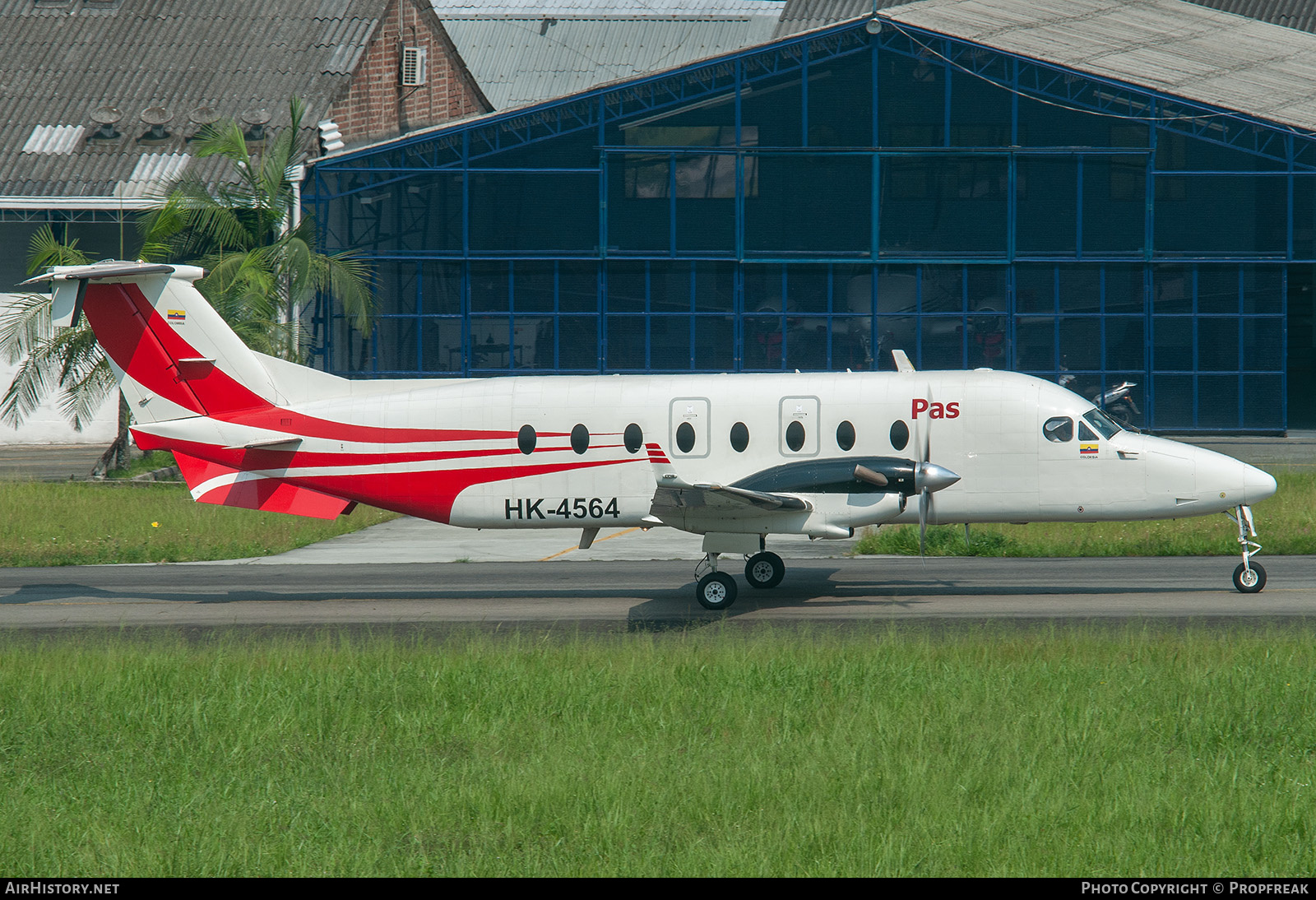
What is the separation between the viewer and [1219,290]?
128 feet

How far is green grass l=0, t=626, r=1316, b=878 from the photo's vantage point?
7.45 meters

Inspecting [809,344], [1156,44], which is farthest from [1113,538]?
[1156,44]

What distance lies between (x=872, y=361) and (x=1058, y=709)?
30.1 meters

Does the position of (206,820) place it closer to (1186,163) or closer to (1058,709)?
(1058,709)

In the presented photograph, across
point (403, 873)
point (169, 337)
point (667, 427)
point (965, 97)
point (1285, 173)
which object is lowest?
point (403, 873)

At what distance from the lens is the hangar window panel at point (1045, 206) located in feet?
129

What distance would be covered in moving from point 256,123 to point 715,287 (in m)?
17.4

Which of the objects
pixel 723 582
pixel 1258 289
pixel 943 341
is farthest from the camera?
pixel 943 341

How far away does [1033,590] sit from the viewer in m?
17.1

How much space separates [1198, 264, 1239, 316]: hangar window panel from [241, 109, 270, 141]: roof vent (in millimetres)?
32480

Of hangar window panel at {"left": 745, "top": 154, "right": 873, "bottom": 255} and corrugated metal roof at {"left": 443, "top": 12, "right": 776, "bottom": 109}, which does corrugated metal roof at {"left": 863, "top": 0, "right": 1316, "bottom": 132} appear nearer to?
hangar window panel at {"left": 745, "top": 154, "right": 873, "bottom": 255}

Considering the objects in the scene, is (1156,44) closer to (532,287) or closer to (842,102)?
(842,102)

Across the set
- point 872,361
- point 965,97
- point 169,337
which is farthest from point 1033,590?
point 965,97
